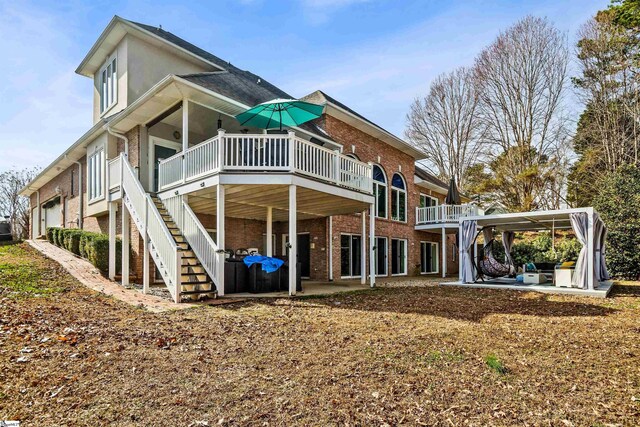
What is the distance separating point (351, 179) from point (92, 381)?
904cm

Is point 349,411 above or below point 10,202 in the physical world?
below

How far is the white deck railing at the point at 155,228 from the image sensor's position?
329 inches

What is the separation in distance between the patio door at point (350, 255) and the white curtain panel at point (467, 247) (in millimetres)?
4529

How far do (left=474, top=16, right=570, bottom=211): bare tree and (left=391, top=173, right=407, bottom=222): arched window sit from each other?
30.3 ft

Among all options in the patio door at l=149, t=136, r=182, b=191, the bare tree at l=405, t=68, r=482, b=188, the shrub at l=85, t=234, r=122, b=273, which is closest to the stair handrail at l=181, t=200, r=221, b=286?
the patio door at l=149, t=136, r=182, b=191

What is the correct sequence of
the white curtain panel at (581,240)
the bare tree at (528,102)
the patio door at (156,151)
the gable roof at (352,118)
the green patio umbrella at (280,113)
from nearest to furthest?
the green patio umbrella at (280,113) < the white curtain panel at (581,240) < the patio door at (156,151) < the gable roof at (352,118) < the bare tree at (528,102)

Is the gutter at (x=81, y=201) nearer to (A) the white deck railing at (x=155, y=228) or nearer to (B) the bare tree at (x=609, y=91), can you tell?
(A) the white deck railing at (x=155, y=228)

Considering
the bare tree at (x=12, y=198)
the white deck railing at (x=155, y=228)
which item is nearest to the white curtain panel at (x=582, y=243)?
the white deck railing at (x=155, y=228)

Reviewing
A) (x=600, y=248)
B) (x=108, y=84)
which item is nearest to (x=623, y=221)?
(x=600, y=248)

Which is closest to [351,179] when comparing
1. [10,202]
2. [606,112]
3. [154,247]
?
[154,247]

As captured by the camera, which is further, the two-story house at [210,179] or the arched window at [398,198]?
the arched window at [398,198]

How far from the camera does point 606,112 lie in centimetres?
2203

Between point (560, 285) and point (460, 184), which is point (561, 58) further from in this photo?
point (560, 285)

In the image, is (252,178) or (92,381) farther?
(252,178)
